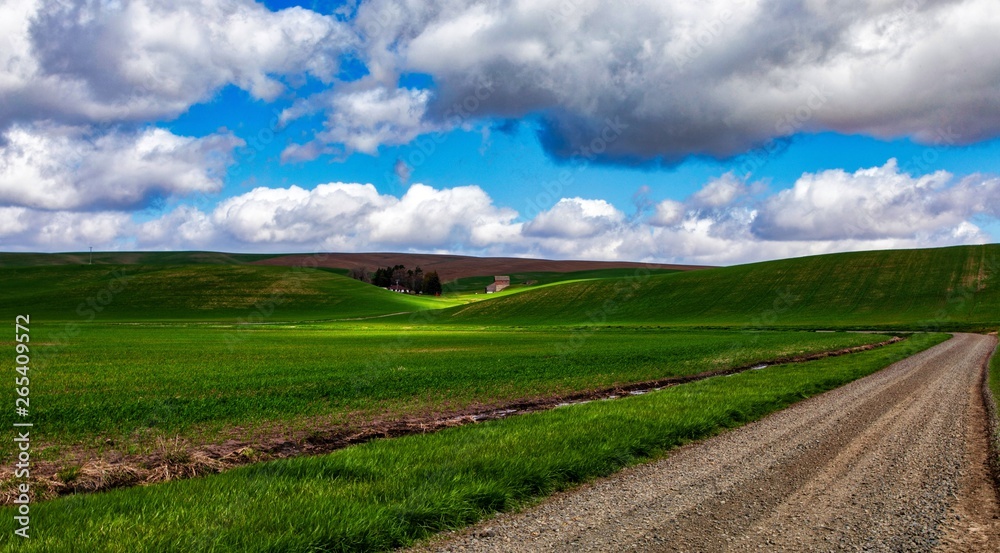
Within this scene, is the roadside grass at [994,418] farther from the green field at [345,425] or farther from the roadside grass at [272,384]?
the roadside grass at [272,384]

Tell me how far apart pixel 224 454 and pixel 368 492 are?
4941 millimetres

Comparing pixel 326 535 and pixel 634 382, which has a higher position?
pixel 326 535

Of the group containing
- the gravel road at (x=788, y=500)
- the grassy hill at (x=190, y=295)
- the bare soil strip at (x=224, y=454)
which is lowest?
the grassy hill at (x=190, y=295)

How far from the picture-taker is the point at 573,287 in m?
145

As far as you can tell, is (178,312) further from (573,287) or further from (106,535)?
(106,535)

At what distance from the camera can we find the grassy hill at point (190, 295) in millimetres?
127375

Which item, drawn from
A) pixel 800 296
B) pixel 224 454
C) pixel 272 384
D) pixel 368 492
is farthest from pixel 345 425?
pixel 800 296

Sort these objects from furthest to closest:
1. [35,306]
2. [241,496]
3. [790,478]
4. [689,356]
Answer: [35,306]
[689,356]
[790,478]
[241,496]

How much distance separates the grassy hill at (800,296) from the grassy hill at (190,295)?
30826 mm

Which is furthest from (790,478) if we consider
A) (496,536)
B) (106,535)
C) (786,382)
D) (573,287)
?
(573,287)

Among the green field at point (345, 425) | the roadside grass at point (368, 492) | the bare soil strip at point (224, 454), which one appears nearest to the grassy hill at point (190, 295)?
the green field at point (345, 425)

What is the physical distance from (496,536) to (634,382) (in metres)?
21.0

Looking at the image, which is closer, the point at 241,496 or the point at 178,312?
the point at 241,496

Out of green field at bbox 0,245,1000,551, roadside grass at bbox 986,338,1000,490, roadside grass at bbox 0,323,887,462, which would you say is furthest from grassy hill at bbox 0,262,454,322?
roadside grass at bbox 986,338,1000,490
